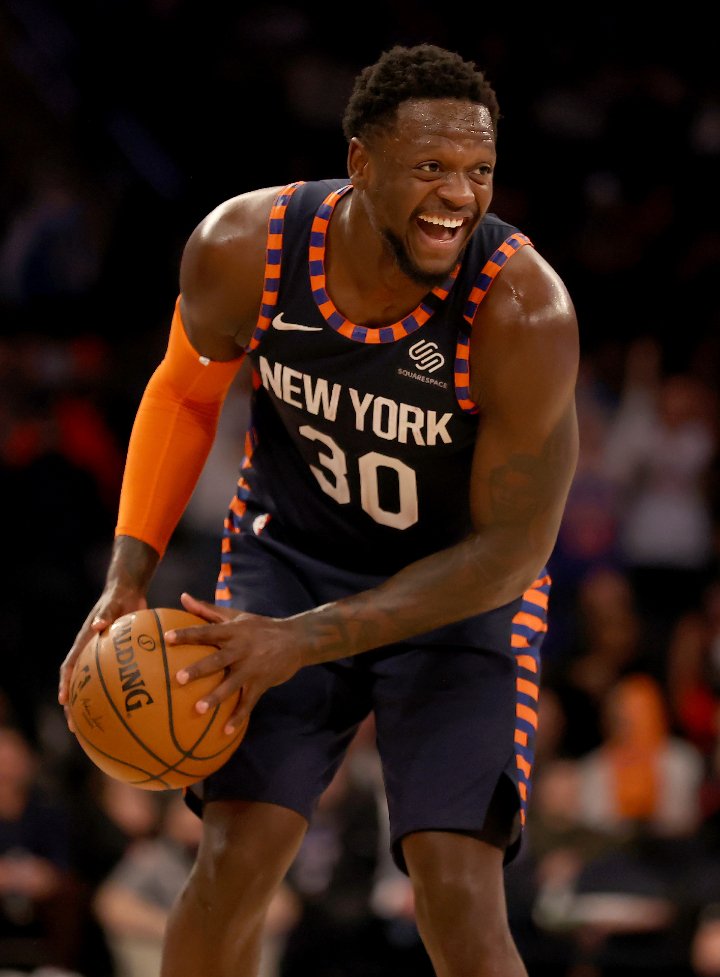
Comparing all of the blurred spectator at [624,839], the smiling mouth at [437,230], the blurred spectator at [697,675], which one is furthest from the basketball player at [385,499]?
the blurred spectator at [697,675]

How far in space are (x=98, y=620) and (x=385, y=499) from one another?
745 mm

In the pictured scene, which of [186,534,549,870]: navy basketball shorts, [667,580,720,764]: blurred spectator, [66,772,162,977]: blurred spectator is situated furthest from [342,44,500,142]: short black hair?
[667,580,720,764]: blurred spectator

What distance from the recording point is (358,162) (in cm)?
356

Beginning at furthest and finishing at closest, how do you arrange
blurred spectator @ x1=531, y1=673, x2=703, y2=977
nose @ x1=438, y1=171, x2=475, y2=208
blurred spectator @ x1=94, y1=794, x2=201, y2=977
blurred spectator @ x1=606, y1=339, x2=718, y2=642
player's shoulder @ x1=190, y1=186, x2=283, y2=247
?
1. blurred spectator @ x1=606, y1=339, x2=718, y2=642
2. blurred spectator @ x1=94, y1=794, x2=201, y2=977
3. blurred spectator @ x1=531, y1=673, x2=703, y2=977
4. player's shoulder @ x1=190, y1=186, x2=283, y2=247
5. nose @ x1=438, y1=171, x2=475, y2=208

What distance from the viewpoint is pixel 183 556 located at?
831cm

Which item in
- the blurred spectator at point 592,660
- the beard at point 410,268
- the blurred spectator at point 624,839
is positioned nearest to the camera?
the beard at point 410,268

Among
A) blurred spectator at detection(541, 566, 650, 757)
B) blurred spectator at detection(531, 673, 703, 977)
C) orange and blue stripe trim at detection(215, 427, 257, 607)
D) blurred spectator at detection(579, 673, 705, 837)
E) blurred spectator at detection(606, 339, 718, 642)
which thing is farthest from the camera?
blurred spectator at detection(606, 339, 718, 642)

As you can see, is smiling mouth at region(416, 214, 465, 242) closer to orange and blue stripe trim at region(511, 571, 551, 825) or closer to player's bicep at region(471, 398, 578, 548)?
player's bicep at region(471, 398, 578, 548)

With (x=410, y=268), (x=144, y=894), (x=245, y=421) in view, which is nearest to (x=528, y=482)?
(x=410, y=268)

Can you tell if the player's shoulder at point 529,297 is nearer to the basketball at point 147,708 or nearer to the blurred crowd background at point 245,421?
the basketball at point 147,708

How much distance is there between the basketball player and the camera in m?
3.44

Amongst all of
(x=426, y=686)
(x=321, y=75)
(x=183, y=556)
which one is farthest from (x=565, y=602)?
(x=426, y=686)

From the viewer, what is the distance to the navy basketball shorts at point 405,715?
3.64 metres

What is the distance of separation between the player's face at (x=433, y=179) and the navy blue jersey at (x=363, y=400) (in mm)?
134
